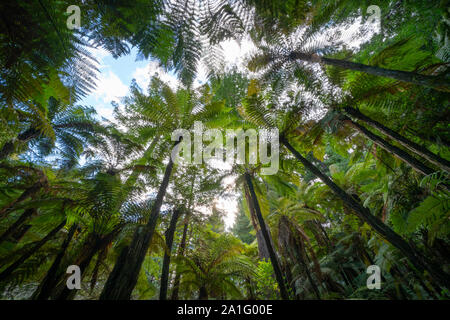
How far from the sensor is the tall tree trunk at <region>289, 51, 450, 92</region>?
1680 millimetres

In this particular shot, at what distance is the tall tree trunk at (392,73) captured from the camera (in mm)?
1680

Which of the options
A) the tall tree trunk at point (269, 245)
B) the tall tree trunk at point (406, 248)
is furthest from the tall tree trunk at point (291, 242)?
the tall tree trunk at point (406, 248)

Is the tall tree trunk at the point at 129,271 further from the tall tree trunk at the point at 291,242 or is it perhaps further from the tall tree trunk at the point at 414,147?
the tall tree trunk at the point at 414,147

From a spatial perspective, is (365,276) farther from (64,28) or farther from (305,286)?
(64,28)

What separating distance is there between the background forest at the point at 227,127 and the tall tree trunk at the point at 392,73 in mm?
17

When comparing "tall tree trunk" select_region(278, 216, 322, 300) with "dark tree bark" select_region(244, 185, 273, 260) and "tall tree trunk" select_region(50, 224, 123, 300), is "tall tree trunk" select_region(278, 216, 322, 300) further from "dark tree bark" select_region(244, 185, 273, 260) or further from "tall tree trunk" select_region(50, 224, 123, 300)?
"tall tree trunk" select_region(50, 224, 123, 300)

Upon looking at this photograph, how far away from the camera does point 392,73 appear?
1.92m

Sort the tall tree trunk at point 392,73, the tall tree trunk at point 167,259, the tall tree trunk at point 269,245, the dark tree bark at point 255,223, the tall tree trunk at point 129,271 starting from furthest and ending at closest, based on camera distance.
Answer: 1. the dark tree bark at point 255,223
2. the tall tree trunk at point 167,259
3. the tall tree trunk at point 269,245
4. the tall tree trunk at point 129,271
5. the tall tree trunk at point 392,73

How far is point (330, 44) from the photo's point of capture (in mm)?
2570

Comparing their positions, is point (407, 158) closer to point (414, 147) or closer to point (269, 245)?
point (414, 147)

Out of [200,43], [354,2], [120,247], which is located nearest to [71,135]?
[120,247]

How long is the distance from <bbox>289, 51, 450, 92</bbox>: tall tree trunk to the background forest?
17 mm

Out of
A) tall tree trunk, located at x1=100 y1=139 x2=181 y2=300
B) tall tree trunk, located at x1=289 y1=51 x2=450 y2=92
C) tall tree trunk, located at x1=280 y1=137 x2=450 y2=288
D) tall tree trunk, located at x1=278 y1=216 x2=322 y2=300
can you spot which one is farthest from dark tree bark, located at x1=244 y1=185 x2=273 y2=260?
tall tree trunk, located at x1=289 y1=51 x2=450 y2=92

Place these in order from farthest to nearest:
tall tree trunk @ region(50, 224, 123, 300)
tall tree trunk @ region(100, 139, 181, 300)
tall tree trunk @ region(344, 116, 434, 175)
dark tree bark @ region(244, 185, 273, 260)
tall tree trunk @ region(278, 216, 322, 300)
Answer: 1. tall tree trunk @ region(278, 216, 322, 300)
2. dark tree bark @ region(244, 185, 273, 260)
3. tall tree trunk @ region(50, 224, 123, 300)
4. tall tree trunk @ region(344, 116, 434, 175)
5. tall tree trunk @ region(100, 139, 181, 300)
